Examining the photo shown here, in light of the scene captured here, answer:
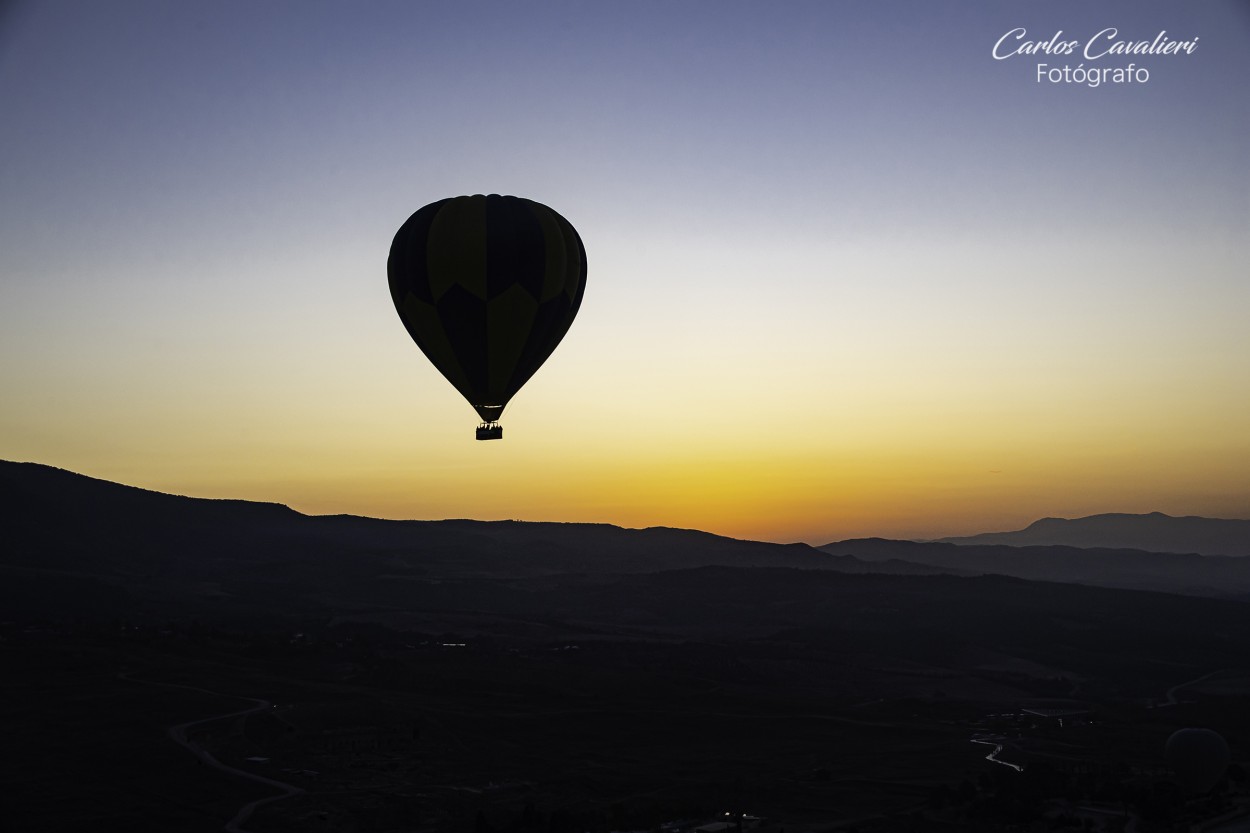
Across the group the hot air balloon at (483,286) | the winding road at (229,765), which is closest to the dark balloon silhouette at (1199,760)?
the hot air balloon at (483,286)

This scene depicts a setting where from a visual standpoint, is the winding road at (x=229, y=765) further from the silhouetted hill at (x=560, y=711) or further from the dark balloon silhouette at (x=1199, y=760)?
the dark balloon silhouette at (x=1199, y=760)

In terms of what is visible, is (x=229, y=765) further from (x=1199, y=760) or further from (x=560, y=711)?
(x=1199, y=760)

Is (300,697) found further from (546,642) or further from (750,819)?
(546,642)

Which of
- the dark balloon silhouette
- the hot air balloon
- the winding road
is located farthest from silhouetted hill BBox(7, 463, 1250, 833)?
the hot air balloon

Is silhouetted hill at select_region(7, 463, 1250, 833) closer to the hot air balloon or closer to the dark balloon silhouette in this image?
the dark balloon silhouette

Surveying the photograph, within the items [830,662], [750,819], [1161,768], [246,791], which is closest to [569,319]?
[750,819]

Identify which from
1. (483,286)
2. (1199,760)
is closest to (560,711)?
(1199,760)
